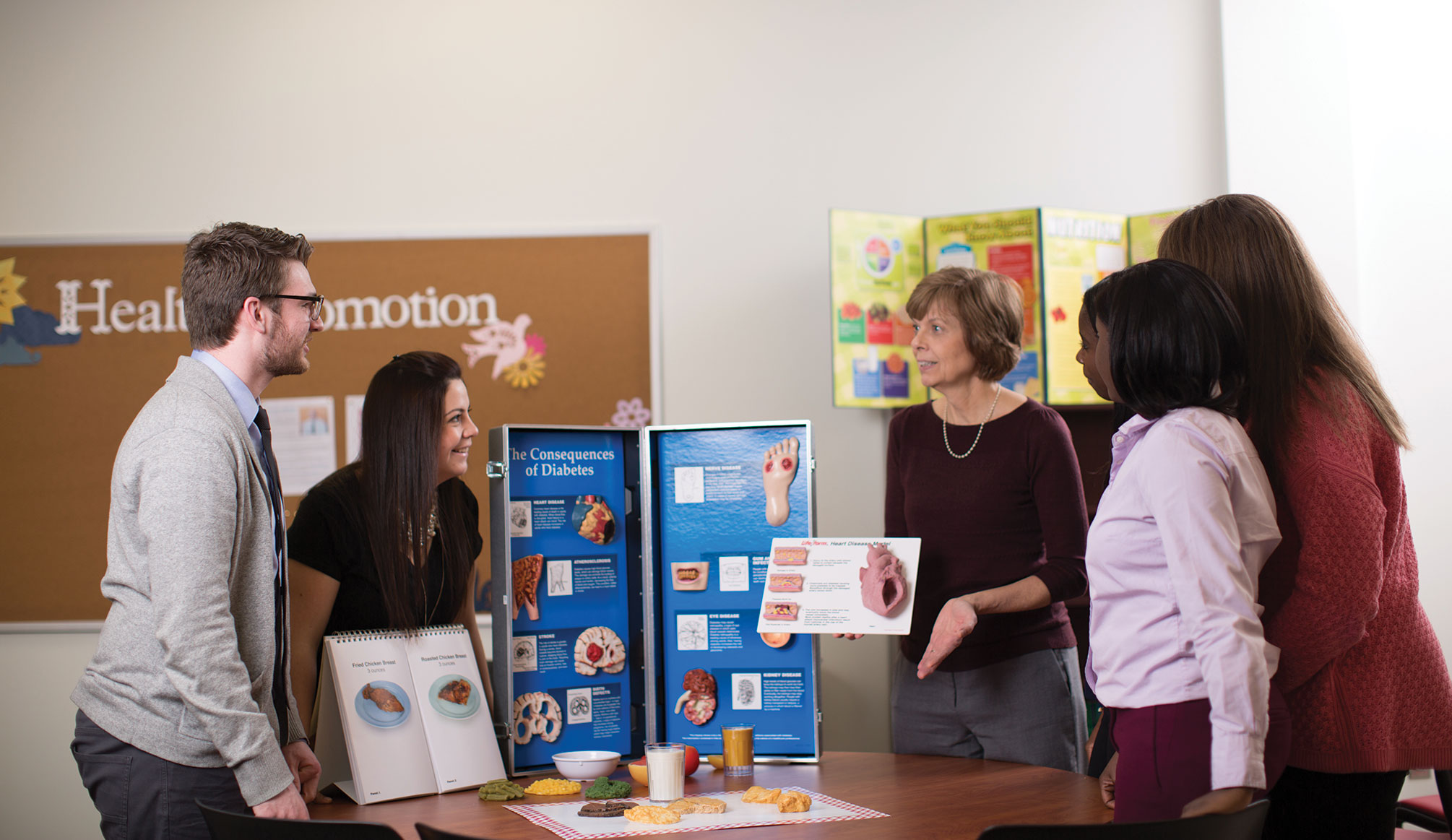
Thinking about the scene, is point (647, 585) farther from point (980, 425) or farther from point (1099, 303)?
point (1099, 303)

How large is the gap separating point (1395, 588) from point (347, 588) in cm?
191

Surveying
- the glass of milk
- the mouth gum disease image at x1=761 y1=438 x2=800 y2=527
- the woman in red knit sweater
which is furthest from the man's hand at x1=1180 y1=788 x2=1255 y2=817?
the mouth gum disease image at x1=761 y1=438 x2=800 y2=527

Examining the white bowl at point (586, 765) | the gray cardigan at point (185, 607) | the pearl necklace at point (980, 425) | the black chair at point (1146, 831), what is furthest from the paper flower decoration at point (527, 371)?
→ the black chair at point (1146, 831)

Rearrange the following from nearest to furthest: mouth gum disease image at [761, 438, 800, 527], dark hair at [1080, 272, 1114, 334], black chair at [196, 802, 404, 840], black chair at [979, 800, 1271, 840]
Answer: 1. black chair at [979, 800, 1271, 840]
2. black chair at [196, 802, 404, 840]
3. dark hair at [1080, 272, 1114, 334]
4. mouth gum disease image at [761, 438, 800, 527]

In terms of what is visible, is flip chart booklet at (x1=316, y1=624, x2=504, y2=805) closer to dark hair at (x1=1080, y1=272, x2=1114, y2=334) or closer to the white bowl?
the white bowl

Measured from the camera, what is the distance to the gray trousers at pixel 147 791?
163 cm

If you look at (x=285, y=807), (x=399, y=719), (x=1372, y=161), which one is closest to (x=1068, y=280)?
(x=1372, y=161)

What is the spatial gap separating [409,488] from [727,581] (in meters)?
0.71

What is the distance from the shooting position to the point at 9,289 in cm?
388

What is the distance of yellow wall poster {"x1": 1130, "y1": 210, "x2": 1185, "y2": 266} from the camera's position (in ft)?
11.6

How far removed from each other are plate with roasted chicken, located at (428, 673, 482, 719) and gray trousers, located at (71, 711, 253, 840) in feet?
1.43

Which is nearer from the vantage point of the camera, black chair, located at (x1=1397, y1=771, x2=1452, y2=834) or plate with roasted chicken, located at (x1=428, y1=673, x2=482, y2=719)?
plate with roasted chicken, located at (x1=428, y1=673, x2=482, y2=719)

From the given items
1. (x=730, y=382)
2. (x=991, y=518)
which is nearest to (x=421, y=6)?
(x=730, y=382)

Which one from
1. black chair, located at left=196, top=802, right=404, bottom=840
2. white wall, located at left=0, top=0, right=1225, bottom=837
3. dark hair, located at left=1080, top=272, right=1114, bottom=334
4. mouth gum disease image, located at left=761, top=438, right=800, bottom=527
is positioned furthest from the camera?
white wall, located at left=0, top=0, right=1225, bottom=837
